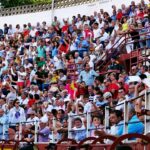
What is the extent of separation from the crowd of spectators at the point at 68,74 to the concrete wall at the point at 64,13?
95cm

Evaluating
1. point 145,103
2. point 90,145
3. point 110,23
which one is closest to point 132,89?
point 145,103

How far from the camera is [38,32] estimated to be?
95.9 feet

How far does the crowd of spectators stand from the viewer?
16.5 meters

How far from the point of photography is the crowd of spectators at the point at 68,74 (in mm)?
16469

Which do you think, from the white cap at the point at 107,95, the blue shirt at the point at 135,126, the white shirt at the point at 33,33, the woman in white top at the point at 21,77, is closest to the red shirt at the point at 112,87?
the white cap at the point at 107,95

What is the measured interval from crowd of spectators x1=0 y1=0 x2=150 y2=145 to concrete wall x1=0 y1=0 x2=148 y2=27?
0.95 meters

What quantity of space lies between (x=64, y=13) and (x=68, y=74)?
822 centimetres

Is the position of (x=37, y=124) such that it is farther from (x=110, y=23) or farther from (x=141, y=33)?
(x=110, y=23)

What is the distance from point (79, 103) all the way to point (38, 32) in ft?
40.0

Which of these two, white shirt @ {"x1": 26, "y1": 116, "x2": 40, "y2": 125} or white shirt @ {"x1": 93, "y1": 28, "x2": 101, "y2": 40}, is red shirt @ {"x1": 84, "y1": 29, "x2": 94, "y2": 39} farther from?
white shirt @ {"x1": 26, "y1": 116, "x2": 40, "y2": 125}

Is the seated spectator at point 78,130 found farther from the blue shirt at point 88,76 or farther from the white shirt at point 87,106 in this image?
the blue shirt at point 88,76

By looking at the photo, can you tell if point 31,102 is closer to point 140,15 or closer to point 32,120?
point 32,120

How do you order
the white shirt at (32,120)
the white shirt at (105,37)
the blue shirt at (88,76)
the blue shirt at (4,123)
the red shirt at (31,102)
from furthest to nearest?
the white shirt at (105,37), the red shirt at (31,102), the blue shirt at (88,76), the blue shirt at (4,123), the white shirt at (32,120)

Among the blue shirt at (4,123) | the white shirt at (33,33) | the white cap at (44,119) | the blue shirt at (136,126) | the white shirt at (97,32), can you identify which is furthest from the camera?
the white shirt at (33,33)
